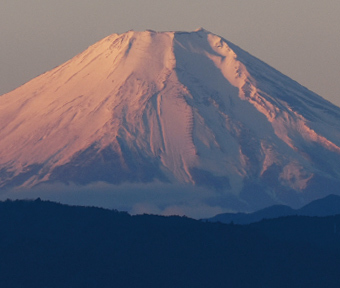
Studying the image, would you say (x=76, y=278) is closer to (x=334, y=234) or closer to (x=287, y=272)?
(x=287, y=272)

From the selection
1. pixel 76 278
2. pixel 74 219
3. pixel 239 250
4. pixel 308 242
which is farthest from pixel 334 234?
pixel 76 278

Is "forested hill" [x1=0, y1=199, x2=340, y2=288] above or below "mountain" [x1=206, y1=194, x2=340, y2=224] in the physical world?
below

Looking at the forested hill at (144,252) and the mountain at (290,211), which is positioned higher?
the mountain at (290,211)

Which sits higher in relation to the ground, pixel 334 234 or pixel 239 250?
pixel 334 234

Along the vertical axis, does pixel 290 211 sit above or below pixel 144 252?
above

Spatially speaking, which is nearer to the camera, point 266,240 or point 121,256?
point 121,256

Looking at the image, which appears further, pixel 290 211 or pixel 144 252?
pixel 290 211

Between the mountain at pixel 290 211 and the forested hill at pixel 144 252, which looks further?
the mountain at pixel 290 211

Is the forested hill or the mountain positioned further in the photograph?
the mountain
